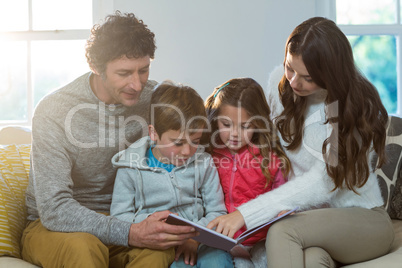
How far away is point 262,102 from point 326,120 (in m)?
0.30

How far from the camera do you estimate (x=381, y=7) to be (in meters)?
3.22

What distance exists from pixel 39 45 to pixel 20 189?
1.58 metres

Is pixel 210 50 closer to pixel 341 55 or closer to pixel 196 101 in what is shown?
pixel 196 101

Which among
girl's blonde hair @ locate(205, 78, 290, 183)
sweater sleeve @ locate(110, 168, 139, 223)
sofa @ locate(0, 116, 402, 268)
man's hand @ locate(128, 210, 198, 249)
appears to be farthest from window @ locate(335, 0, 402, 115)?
man's hand @ locate(128, 210, 198, 249)

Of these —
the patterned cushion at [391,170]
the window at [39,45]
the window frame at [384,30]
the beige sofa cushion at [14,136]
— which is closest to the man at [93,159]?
the beige sofa cushion at [14,136]

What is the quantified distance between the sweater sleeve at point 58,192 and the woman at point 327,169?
38 cm

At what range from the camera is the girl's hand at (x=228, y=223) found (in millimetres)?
1658

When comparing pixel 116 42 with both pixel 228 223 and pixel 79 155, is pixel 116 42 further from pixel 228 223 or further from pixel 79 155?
pixel 228 223

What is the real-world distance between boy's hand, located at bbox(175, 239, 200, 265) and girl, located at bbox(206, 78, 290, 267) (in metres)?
0.25

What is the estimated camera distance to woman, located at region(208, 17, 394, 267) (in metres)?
1.57

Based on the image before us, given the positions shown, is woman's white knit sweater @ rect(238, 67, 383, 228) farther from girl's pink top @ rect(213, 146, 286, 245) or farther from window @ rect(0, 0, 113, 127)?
window @ rect(0, 0, 113, 127)

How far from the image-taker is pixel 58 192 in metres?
1.64

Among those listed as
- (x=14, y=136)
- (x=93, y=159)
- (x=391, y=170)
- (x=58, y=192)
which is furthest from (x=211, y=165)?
(x=14, y=136)

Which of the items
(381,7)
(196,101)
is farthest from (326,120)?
(381,7)
